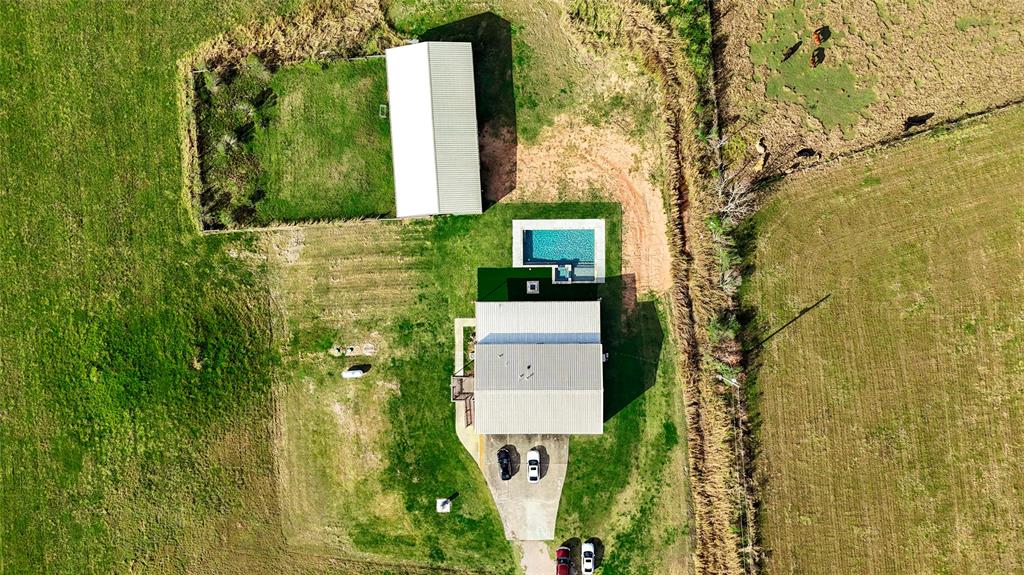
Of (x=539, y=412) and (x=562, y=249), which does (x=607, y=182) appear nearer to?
(x=562, y=249)

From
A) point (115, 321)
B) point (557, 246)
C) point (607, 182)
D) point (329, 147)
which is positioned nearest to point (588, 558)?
point (557, 246)

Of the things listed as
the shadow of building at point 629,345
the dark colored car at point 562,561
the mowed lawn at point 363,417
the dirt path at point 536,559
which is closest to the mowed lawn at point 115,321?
the mowed lawn at point 363,417

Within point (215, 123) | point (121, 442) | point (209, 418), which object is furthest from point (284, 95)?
point (121, 442)

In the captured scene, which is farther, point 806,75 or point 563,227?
point 806,75

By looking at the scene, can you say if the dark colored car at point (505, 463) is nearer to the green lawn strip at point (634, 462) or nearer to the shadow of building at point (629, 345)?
the green lawn strip at point (634, 462)

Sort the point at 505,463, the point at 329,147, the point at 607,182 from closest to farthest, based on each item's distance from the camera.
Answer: the point at 505,463, the point at 607,182, the point at 329,147
